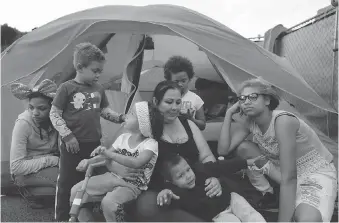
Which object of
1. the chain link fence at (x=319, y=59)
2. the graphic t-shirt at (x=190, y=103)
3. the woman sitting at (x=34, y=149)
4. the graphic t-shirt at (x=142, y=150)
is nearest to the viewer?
the graphic t-shirt at (x=142, y=150)

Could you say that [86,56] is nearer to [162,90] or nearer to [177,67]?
[162,90]

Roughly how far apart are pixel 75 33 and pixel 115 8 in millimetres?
431

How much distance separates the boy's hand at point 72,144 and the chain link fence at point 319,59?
69.4 inches

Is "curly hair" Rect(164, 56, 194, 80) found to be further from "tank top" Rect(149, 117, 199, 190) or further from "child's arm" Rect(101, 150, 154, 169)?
"child's arm" Rect(101, 150, 154, 169)

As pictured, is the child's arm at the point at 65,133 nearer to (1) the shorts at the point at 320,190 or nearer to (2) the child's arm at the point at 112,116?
(2) the child's arm at the point at 112,116

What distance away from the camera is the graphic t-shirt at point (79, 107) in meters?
2.08

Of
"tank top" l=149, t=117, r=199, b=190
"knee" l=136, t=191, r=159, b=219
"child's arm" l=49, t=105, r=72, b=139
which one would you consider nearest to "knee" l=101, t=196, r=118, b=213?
"knee" l=136, t=191, r=159, b=219

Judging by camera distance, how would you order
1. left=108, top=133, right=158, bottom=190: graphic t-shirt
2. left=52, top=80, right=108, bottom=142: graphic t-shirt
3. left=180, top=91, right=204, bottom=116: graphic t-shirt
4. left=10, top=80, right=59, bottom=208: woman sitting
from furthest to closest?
left=180, top=91, right=204, bottom=116: graphic t-shirt
left=10, top=80, right=59, bottom=208: woman sitting
left=52, top=80, right=108, bottom=142: graphic t-shirt
left=108, top=133, right=158, bottom=190: graphic t-shirt

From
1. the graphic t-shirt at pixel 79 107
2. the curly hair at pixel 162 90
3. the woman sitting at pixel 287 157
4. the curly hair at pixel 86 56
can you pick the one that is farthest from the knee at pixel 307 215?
the curly hair at pixel 86 56

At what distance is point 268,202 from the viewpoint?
6.47 ft

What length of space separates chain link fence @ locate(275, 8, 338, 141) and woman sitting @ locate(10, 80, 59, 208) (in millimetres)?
1854

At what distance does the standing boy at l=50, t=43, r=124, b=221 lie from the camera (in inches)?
79.6

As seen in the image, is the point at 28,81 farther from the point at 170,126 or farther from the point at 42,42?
the point at 170,126

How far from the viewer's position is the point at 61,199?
6.56 ft
